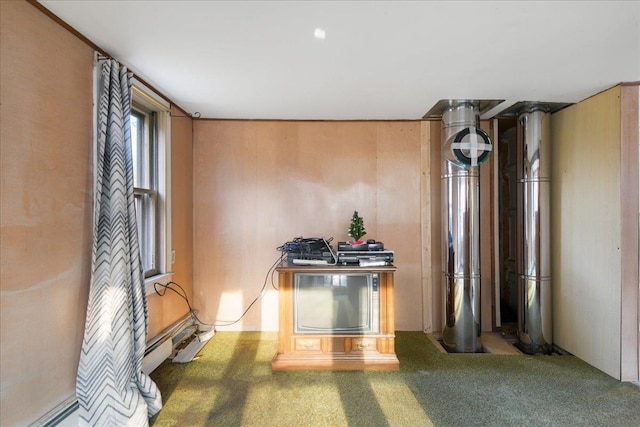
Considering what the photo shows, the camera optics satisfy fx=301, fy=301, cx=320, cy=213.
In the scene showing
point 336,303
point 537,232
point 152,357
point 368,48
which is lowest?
point 152,357

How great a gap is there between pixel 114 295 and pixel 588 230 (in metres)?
3.16

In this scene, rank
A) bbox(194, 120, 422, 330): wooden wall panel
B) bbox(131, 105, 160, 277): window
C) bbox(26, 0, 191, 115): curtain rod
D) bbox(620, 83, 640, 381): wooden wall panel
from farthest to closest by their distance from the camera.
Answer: bbox(194, 120, 422, 330): wooden wall panel
bbox(131, 105, 160, 277): window
bbox(620, 83, 640, 381): wooden wall panel
bbox(26, 0, 191, 115): curtain rod

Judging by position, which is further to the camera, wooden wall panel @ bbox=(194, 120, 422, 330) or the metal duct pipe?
wooden wall panel @ bbox=(194, 120, 422, 330)

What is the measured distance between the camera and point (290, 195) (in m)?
2.89

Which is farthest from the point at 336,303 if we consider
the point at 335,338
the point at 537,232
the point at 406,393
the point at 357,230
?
the point at 537,232

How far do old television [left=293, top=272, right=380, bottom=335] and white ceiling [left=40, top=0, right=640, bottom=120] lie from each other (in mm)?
1388

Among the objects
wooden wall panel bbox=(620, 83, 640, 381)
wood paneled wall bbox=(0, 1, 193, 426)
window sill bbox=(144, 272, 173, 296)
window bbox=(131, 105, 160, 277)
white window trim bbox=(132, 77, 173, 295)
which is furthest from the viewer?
white window trim bbox=(132, 77, 173, 295)

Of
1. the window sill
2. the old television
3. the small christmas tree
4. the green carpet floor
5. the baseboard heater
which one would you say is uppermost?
the small christmas tree

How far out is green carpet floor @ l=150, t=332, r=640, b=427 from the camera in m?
1.66

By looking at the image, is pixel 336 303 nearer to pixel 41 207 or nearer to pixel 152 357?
pixel 152 357

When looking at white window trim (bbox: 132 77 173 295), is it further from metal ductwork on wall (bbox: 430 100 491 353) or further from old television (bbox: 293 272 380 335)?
metal ductwork on wall (bbox: 430 100 491 353)

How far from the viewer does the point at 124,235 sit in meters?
1.63

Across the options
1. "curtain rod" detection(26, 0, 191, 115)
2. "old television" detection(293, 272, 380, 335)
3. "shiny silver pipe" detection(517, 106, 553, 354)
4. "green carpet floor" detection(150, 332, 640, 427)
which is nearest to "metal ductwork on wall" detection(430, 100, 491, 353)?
"green carpet floor" detection(150, 332, 640, 427)

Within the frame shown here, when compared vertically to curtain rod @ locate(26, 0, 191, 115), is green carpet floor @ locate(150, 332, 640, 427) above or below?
below
